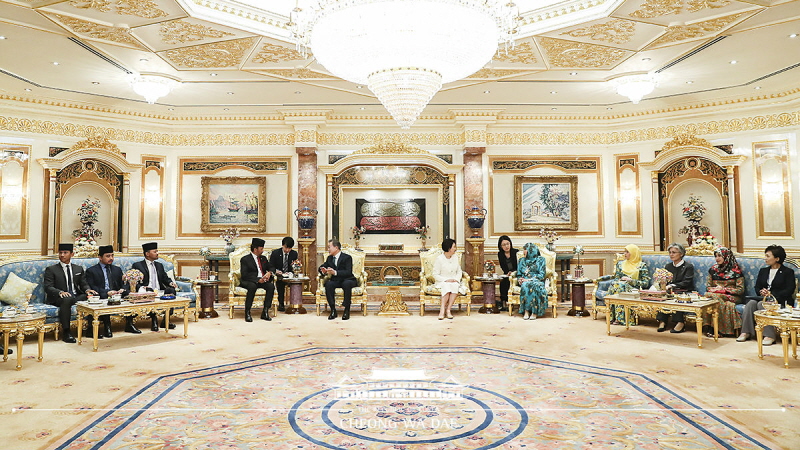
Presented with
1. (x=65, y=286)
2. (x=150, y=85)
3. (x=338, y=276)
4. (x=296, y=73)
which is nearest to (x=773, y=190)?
(x=338, y=276)

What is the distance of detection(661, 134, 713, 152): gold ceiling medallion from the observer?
9.09m

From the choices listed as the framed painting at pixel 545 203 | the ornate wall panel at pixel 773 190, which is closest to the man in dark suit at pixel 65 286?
the framed painting at pixel 545 203

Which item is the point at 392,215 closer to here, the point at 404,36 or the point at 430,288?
the point at 430,288

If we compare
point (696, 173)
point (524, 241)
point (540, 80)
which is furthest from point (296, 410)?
point (696, 173)

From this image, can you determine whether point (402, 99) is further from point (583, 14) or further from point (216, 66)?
point (216, 66)

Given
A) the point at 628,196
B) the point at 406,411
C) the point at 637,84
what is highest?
the point at 637,84

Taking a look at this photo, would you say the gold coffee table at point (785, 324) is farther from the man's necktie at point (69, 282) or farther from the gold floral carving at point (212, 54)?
the man's necktie at point (69, 282)

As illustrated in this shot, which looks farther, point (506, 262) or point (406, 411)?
point (506, 262)

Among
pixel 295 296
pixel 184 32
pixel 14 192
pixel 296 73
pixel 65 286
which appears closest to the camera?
pixel 184 32

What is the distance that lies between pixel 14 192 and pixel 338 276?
231 inches

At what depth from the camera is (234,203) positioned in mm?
10172

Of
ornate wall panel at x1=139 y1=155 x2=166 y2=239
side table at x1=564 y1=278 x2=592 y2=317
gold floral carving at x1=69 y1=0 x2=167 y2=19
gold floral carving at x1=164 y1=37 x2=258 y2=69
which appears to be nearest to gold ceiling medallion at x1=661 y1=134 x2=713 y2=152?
side table at x1=564 y1=278 x2=592 y2=317

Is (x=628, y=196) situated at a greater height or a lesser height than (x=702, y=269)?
greater

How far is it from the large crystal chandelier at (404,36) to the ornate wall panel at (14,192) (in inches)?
271
